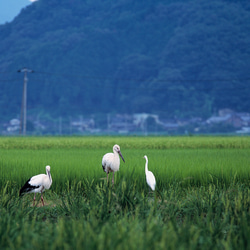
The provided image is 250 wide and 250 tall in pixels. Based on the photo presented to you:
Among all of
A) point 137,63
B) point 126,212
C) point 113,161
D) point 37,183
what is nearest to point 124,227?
point 126,212

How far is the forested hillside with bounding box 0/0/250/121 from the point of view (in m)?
133

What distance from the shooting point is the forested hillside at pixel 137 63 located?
13288 centimetres

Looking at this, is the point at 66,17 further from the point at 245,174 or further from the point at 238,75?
the point at 245,174

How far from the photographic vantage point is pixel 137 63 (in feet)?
490

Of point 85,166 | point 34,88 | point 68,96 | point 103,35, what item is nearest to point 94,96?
point 68,96

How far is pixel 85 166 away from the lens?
393 inches

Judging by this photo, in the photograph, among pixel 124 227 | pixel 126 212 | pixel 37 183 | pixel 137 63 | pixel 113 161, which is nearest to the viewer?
pixel 124 227

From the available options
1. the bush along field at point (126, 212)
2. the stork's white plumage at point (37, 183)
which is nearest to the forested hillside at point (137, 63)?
the bush along field at point (126, 212)

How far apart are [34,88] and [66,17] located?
223 feet

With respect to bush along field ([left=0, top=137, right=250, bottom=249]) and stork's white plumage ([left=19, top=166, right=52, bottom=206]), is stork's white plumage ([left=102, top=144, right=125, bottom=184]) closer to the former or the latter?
bush along field ([left=0, top=137, right=250, bottom=249])

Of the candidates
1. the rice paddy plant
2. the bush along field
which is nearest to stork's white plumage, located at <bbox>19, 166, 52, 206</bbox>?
the bush along field

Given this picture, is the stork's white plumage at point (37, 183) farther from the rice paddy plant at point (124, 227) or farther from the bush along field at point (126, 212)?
the rice paddy plant at point (124, 227)

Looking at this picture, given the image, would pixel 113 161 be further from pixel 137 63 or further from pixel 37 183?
pixel 137 63

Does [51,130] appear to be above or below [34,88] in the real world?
below
